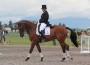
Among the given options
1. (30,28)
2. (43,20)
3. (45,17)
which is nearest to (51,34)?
(43,20)

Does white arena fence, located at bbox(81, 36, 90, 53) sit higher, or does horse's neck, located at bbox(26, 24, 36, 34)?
horse's neck, located at bbox(26, 24, 36, 34)

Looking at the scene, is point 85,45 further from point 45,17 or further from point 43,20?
point 45,17

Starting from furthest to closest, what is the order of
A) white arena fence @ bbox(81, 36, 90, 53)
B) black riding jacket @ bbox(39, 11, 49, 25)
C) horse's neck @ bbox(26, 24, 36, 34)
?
white arena fence @ bbox(81, 36, 90, 53) → horse's neck @ bbox(26, 24, 36, 34) → black riding jacket @ bbox(39, 11, 49, 25)

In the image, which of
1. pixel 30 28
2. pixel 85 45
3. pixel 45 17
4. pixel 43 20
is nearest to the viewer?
pixel 45 17

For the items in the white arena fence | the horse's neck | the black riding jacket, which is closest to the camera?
the black riding jacket

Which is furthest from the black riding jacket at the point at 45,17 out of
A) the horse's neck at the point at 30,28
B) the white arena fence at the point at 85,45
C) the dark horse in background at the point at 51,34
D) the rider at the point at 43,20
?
the white arena fence at the point at 85,45

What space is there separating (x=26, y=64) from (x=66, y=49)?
141 inches

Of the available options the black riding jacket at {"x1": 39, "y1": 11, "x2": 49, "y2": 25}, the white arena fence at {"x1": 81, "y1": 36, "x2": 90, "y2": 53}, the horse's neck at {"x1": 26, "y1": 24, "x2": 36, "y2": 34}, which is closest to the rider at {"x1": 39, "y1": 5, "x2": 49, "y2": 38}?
the black riding jacket at {"x1": 39, "y1": 11, "x2": 49, "y2": 25}

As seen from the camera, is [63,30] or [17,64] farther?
[63,30]

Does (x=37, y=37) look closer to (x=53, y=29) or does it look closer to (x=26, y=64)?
(x=53, y=29)

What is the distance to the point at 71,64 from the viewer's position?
63.5ft

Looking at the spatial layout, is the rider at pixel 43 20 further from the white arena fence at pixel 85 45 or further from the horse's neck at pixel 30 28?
the white arena fence at pixel 85 45

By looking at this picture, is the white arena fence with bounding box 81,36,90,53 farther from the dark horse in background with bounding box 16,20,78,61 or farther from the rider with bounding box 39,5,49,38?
the rider with bounding box 39,5,49,38

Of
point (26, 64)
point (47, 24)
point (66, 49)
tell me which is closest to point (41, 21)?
point (47, 24)
